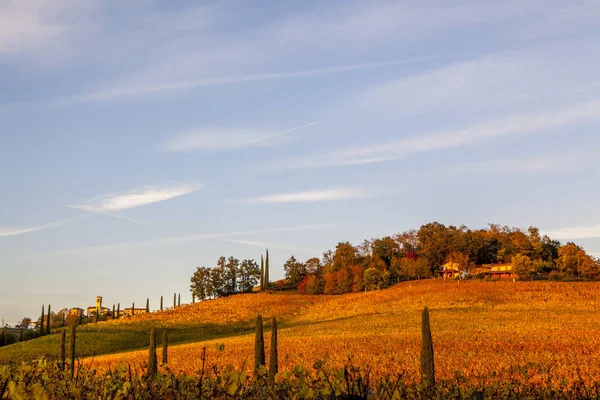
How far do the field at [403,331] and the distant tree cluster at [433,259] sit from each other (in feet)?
44.2

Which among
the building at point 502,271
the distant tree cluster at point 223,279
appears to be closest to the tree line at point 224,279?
the distant tree cluster at point 223,279

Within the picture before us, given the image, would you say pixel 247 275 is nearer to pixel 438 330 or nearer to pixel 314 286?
pixel 314 286

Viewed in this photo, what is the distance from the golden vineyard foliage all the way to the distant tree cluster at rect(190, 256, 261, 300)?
96.7 ft

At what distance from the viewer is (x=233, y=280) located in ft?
464

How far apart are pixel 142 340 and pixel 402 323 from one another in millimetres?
31304

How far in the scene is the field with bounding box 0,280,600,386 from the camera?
121ft

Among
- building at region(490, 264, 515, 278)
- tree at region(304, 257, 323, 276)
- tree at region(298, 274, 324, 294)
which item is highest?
tree at region(304, 257, 323, 276)

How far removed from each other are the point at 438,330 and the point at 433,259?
235ft

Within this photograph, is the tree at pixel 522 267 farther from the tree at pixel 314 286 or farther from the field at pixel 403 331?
the tree at pixel 314 286

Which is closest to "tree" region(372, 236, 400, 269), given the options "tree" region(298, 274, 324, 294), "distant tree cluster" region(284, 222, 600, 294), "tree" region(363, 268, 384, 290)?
"distant tree cluster" region(284, 222, 600, 294)

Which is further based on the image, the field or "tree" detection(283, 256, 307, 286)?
"tree" detection(283, 256, 307, 286)

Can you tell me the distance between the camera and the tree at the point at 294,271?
Result: 14025 cm

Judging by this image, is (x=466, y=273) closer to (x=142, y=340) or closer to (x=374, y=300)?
(x=374, y=300)

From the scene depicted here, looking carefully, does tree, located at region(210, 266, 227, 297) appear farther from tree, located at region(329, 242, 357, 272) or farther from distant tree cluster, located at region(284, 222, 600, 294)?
tree, located at region(329, 242, 357, 272)
